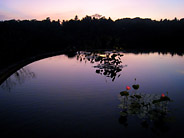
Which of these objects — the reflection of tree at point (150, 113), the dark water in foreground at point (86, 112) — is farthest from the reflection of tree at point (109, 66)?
the reflection of tree at point (150, 113)

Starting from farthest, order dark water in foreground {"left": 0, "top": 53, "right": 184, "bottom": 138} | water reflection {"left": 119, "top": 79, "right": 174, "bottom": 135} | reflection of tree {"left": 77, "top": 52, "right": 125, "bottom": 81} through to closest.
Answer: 1. reflection of tree {"left": 77, "top": 52, "right": 125, "bottom": 81}
2. water reflection {"left": 119, "top": 79, "right": 174, "bottom": 135}
3. dark water in foreground {"left": 0, "top": 53, "right": 184, "bottom": 138}

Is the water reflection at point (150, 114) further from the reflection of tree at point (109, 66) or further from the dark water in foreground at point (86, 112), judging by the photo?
the reflection of tree at point (109, 66)

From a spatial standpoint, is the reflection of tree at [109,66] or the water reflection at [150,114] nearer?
the water reflection at [150,114]

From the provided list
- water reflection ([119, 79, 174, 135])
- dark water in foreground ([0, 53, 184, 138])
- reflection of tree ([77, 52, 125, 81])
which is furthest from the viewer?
reflection of tree ([77, 52, 125, 81])

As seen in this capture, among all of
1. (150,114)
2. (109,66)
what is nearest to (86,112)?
(150,114)

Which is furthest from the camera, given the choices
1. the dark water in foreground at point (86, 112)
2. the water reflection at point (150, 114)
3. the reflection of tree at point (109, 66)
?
the reflection of tree at point (109, 66)

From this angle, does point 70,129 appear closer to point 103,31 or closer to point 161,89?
point 161,89

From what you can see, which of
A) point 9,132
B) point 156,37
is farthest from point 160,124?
point 156,37

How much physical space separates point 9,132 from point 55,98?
14.4 ft

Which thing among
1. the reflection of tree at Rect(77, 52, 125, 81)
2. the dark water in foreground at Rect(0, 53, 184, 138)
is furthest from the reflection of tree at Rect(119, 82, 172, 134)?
the reflection of tree at Rect(77, 52, 125, 81)

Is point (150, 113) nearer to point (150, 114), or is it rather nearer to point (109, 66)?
point (150, 114)

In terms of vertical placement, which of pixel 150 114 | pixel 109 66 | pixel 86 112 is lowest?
pixel 86 112

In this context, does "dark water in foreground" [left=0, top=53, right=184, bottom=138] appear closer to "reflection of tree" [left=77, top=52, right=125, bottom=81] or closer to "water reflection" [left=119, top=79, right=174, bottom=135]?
"water reflection" [left=119, top=79, right=174, bottom=135]

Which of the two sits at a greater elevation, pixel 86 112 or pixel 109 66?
pixel 109 66
